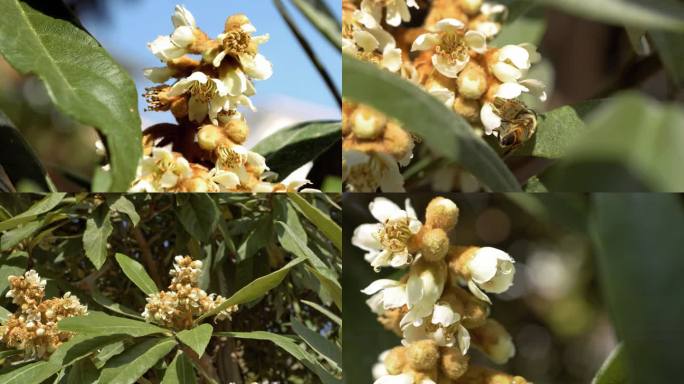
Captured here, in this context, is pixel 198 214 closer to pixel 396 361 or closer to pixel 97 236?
pixel 97 236

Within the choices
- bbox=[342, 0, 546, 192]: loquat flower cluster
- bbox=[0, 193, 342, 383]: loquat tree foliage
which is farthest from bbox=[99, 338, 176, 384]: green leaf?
bbox=[342, 0, 546, 192]: loquat flower cluster

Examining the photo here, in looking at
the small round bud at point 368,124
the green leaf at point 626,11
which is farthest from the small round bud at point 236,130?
the green leaf at point 626,11

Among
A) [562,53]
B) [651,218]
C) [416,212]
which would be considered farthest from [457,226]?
[651,218]

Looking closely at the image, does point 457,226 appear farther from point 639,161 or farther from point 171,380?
point 639,161

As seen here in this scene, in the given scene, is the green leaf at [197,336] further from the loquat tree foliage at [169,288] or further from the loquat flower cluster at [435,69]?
the loquat flower cluster at [435,69]

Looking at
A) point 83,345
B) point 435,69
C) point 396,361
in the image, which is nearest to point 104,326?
point 83,345

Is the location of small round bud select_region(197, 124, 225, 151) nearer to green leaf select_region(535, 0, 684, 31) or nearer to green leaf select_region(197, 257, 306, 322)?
green leaf select_region(197, 257, 306, 322)
